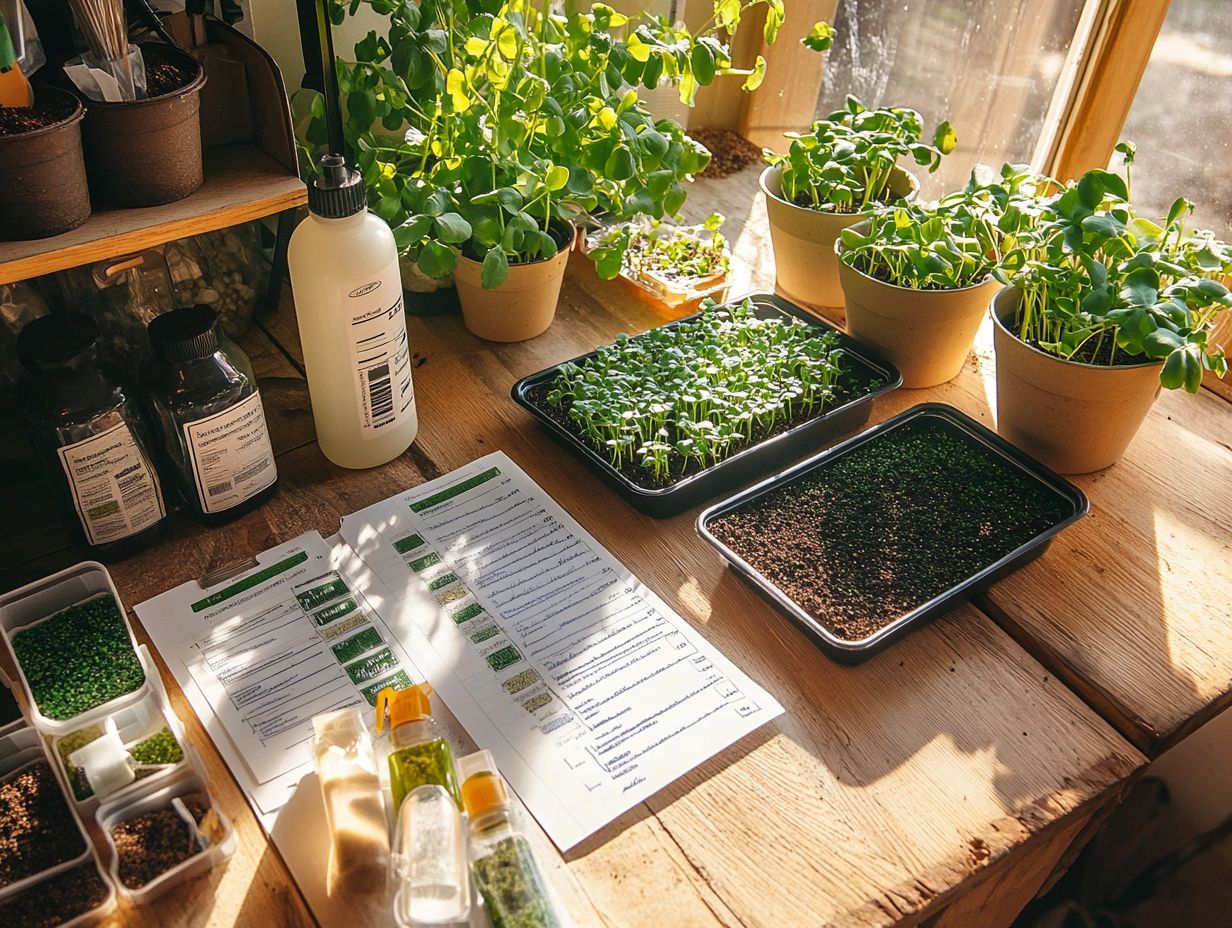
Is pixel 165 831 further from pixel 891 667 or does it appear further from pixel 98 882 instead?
pixel 891 667

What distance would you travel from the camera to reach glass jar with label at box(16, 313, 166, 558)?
858mm

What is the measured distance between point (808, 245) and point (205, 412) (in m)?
0.79

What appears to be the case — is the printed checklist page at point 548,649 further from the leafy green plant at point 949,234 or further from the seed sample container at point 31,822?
the leafy green plant at point 949,234

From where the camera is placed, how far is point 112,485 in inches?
36.0

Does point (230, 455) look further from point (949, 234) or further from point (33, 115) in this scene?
point (949, 234)

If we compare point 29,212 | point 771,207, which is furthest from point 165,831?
point 771,207

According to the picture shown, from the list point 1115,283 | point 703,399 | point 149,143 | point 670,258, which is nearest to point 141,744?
point 149,143

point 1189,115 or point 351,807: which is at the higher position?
point 1189,115

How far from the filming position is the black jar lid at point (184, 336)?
2.91 ft

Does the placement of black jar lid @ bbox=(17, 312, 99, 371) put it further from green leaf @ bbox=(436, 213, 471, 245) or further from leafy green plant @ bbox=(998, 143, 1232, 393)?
leafy green plant @ bbox=(998, 143, 1232, 393)

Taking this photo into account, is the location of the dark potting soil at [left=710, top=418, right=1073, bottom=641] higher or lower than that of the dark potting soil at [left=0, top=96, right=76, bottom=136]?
lower

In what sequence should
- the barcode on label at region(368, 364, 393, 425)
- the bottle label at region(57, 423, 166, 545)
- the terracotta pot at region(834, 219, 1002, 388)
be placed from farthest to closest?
the terracotta pot at region(834, 219, 1002, 388) → the barcode on label at region(368, 364, 393, 425) → the bottle label at region(57, 423, 166, 545)

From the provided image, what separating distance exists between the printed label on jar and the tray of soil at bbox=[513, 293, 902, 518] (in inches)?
5.6

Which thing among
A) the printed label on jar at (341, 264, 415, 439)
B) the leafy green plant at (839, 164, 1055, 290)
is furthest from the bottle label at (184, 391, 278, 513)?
the leafy green plant at (839, 164, 1055, 290)
